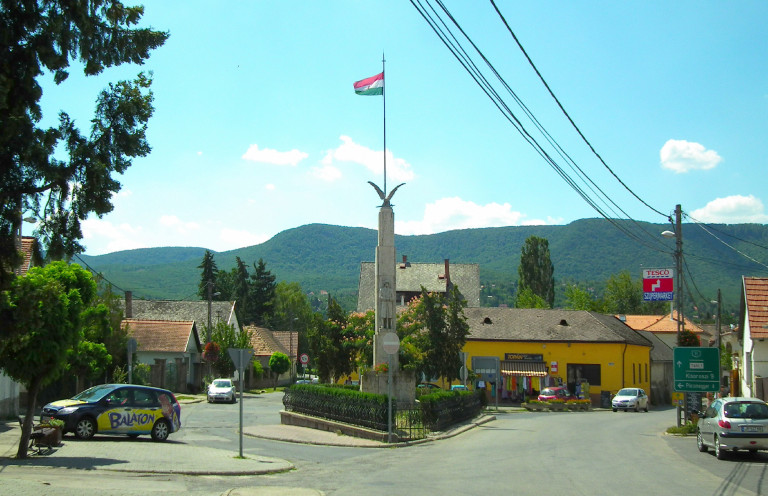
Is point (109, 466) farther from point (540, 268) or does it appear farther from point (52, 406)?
point (540, 268)

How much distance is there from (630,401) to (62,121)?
40.9 meters

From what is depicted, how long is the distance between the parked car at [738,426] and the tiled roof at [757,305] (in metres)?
13.5

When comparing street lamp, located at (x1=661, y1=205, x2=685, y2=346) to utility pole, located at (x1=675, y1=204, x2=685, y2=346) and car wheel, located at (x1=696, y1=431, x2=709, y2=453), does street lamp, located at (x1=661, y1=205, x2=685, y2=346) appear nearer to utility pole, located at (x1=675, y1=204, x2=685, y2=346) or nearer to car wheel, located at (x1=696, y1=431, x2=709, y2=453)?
utility pole, located at (x1=675, y1=204, x2=685, y2=346)

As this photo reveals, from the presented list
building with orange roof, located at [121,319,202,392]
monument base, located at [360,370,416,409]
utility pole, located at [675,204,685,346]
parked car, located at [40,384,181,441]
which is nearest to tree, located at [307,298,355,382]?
monument base, located at [360,370,416,409]

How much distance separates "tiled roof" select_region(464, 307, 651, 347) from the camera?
5262 centimetres

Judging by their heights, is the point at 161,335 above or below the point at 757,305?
below

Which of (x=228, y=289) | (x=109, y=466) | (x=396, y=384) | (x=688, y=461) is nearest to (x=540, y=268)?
(x=228, y=289)

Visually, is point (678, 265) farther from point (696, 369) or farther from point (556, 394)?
point (556, 394)

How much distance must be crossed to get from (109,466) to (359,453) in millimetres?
6778

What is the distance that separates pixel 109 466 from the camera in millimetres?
14867

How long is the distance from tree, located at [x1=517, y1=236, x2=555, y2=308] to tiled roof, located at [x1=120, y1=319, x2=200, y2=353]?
5298 cm

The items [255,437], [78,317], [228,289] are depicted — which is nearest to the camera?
[78,317]

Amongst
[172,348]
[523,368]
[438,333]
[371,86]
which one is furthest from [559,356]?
[371,86]

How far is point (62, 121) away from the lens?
423 inches
